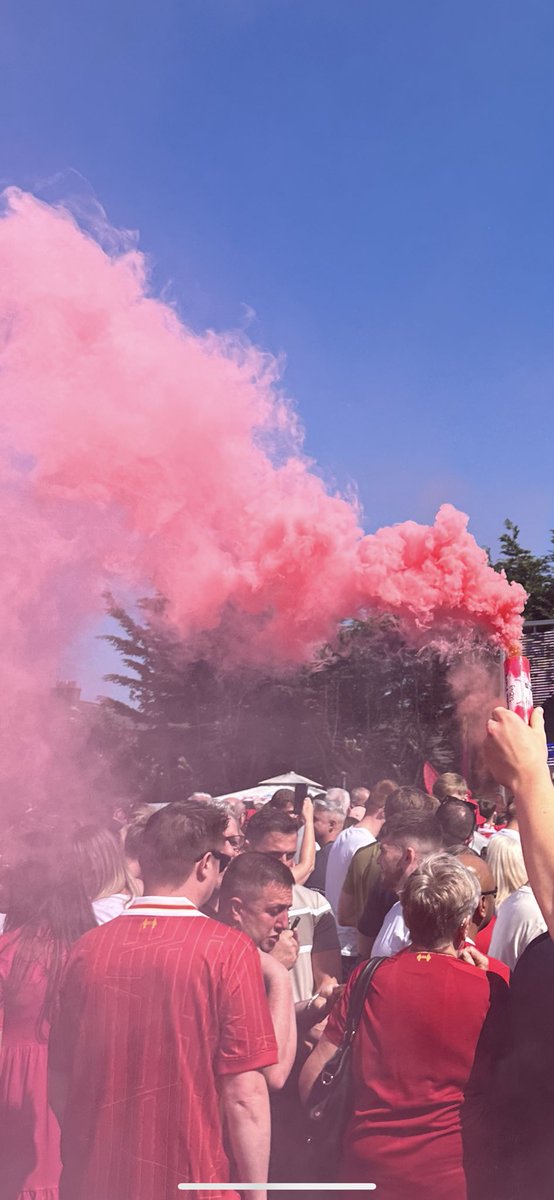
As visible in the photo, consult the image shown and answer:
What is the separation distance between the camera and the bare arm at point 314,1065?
9.97 feet

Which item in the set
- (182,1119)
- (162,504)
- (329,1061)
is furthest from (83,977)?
(162,504)

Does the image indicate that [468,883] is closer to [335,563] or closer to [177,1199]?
[177,1199]

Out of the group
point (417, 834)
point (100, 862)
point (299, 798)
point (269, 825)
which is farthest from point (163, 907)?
point (299, 798)

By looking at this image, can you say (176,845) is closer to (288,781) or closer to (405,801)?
(405,801)

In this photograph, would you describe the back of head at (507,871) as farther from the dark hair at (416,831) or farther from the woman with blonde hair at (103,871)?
the woman with blonde hair at (103,871)

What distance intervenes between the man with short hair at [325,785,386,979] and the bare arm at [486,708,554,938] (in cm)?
369

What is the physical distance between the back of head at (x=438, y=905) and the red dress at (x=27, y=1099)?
1.46 meters

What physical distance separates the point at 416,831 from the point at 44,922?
6.39 feet

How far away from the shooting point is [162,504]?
8156mm

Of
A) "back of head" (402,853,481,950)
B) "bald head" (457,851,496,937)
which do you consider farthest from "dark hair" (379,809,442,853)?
"back of head" (402,853,481,950)

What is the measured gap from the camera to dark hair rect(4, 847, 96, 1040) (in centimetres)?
335

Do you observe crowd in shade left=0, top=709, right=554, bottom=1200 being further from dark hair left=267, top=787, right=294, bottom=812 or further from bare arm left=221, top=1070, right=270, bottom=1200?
dark hair left=267, top=787, right=294, bottom=812

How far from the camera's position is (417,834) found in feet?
14.7

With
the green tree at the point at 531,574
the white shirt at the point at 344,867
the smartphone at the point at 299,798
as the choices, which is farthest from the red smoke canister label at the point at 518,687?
the green tree at the point at 531,574
